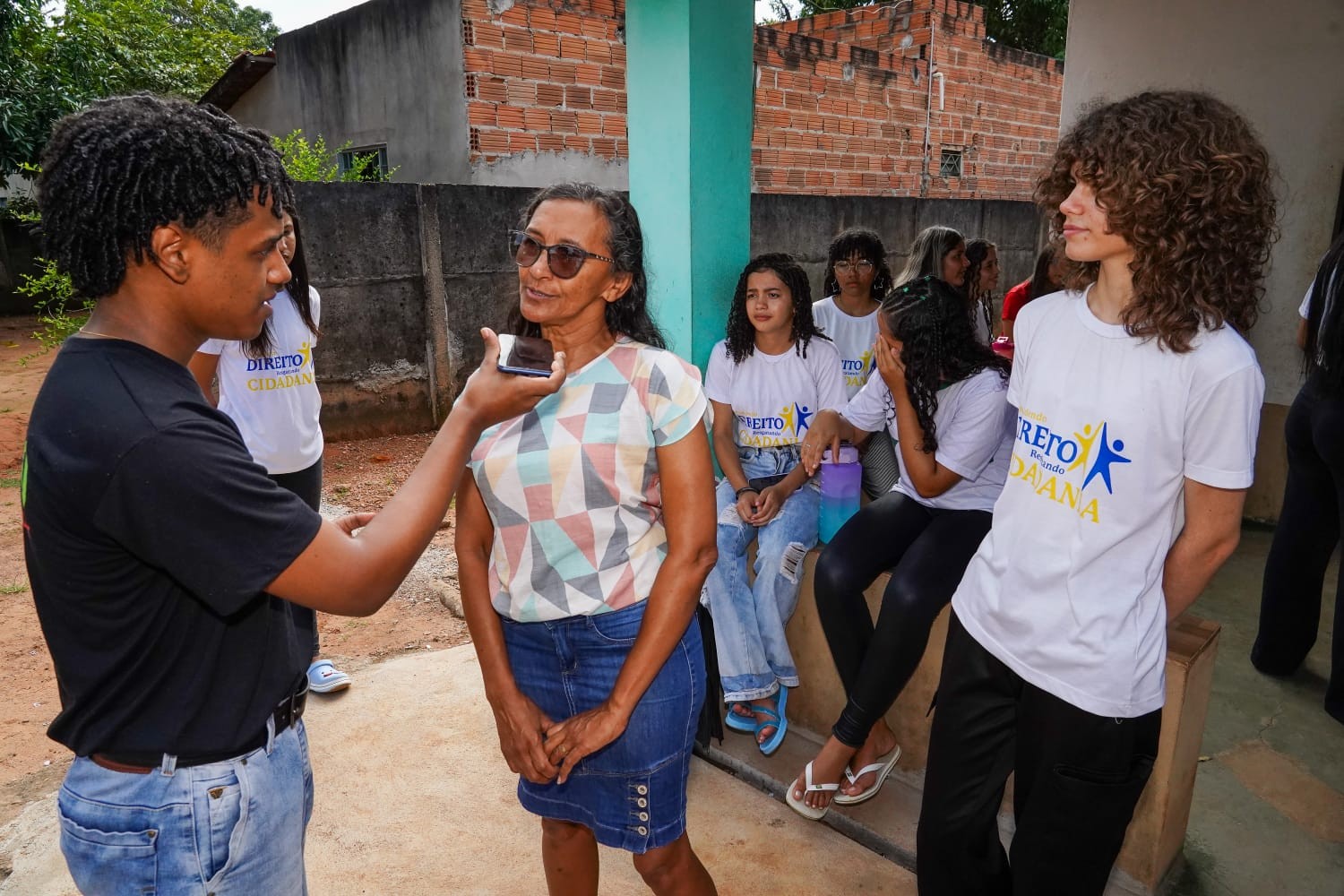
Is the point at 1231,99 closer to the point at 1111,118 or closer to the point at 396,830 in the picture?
the point at 1111,118

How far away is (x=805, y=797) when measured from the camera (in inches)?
107

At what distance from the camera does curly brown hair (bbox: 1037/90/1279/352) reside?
1.65m

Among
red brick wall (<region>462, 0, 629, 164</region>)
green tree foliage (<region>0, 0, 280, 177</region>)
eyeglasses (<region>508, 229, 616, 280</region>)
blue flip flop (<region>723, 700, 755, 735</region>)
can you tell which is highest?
green tree foliage (<region>0, 0, 280, 177</region>)

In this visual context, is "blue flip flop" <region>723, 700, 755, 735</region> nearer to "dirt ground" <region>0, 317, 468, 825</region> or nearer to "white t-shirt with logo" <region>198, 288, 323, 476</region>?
"dirt ground" <region>0, 317, 468, 825</region>

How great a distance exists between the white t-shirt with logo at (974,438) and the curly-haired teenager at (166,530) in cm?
183

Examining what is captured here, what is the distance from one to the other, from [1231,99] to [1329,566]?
8.87ft

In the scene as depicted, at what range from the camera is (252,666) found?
134 centimetres

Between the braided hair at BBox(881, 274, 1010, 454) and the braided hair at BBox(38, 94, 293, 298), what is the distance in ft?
6.76

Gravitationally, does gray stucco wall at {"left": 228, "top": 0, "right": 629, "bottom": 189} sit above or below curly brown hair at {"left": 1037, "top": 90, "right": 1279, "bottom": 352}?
above

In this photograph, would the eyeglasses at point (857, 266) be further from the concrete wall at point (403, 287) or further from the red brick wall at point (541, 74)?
the red brick wall at point (541, 74)

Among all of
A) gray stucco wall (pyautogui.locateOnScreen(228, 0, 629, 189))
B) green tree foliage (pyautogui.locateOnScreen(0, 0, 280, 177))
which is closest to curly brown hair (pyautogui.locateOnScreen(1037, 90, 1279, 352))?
gray stucco wall (pyautogui.locateOnScreen(228, 0, 629, 189))

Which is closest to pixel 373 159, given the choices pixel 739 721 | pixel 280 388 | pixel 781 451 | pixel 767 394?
pixel 280 388

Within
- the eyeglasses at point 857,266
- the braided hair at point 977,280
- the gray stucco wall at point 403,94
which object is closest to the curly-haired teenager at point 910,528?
the eyeglasses at point 857,266

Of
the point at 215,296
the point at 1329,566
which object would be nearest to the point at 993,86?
the point at 1329,566
